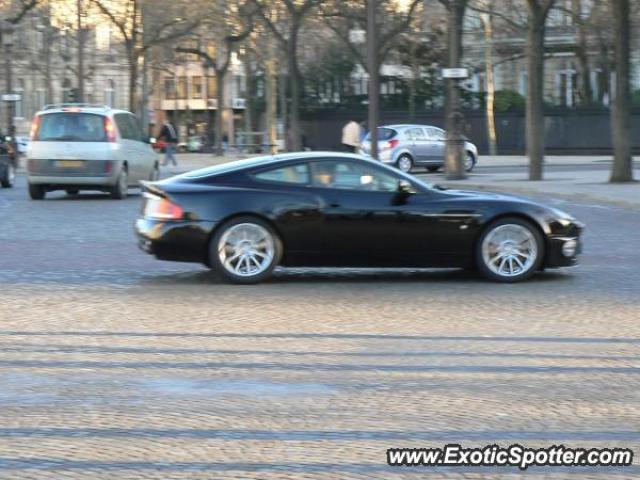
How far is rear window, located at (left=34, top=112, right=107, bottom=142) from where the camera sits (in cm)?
2439

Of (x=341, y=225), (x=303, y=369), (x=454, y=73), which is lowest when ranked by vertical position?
(x=303, y=369)

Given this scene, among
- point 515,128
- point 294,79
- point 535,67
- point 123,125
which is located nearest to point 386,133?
point 294,79

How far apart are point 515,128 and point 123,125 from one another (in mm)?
35651

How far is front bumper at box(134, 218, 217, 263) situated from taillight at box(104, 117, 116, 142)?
12437 millimetres

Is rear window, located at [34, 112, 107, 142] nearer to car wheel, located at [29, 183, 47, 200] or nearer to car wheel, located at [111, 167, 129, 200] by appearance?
car wheel, located at [111, 167, 129, 200]

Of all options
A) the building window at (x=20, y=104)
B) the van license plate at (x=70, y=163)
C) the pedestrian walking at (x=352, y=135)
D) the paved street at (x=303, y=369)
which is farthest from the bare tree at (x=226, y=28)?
the paved street at (x=303, y=369)

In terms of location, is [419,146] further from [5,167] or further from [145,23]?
[145,23]

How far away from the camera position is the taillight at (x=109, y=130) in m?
24.4

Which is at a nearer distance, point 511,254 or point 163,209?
point 163,209

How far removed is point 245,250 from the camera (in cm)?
1227

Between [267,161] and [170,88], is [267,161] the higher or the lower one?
the lower one

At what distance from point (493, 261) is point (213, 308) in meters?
3.01

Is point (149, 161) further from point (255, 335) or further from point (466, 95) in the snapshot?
point (466, 95)

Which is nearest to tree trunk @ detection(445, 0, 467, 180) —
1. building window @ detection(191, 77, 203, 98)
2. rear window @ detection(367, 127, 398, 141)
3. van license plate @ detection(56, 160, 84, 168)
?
rear window @ detection(367, 127, 398, 141)
